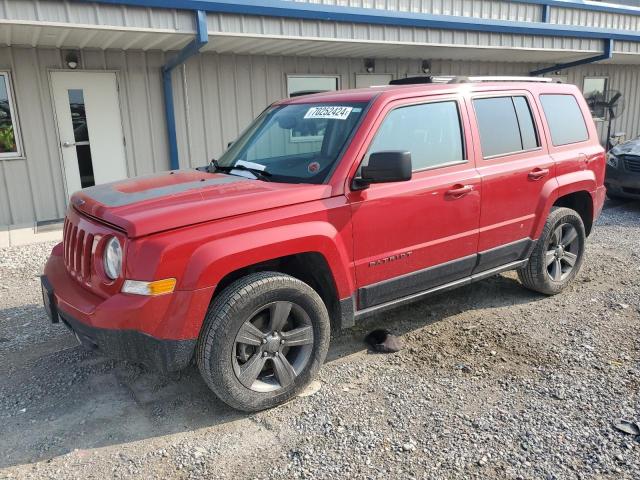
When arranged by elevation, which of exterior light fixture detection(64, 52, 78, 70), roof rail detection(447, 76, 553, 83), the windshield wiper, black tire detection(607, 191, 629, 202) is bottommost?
black tire detection(607, 191, 629, 202)

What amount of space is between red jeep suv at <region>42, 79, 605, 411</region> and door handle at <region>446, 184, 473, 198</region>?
0.01 meters

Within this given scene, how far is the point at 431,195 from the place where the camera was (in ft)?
12.2

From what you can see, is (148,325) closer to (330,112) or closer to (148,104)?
(330,112)

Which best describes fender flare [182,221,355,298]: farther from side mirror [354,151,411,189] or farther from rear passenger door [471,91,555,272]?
rear passenger door [471,91,555,272]

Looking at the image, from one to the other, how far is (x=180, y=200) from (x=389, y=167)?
1.25 meters

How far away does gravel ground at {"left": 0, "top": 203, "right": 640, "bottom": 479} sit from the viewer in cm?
272

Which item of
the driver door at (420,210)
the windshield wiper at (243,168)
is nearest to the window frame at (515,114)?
the driver door at (420,210)

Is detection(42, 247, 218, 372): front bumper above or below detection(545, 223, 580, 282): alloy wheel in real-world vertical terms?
above

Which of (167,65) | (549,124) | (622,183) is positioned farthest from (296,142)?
(622,183)

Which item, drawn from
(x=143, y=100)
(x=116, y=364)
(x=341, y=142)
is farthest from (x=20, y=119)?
(x=341, y=142)

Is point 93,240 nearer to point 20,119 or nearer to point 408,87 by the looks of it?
point 408,87

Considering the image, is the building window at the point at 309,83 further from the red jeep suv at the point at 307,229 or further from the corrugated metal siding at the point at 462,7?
the red jeep suv at the point at 307,229

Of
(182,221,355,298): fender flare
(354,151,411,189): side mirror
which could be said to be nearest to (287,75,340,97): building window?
(354,151,411,189): side mirror

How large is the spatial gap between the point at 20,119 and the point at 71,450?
21.1 feet
